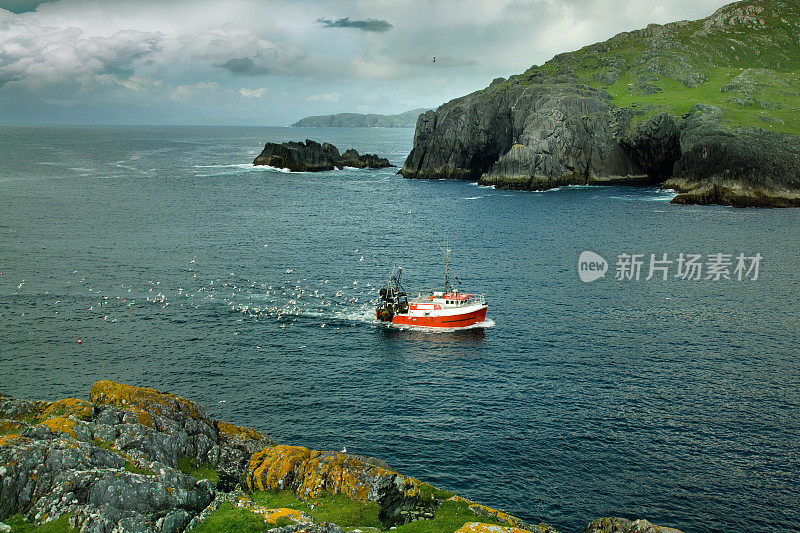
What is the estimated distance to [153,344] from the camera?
6216 cm

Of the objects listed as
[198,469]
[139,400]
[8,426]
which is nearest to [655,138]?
[139,400]

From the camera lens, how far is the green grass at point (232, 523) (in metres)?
24.6

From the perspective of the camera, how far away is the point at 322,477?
2998 centimetres

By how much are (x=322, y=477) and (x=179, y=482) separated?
276 inches

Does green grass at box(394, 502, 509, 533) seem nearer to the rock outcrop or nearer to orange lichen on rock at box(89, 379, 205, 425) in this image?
→ the rock outcrop

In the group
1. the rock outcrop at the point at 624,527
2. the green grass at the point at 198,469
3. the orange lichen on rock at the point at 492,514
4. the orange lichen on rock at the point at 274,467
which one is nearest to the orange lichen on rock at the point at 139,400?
the green grass at the point at 198,469

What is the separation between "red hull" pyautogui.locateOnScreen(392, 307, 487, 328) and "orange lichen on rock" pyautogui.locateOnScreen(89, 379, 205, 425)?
37.1 m

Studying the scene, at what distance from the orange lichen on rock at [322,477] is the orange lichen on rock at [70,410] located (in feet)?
30.1

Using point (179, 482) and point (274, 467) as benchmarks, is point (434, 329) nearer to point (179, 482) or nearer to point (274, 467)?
point (274, 467)

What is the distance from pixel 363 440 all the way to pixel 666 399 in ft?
87.3

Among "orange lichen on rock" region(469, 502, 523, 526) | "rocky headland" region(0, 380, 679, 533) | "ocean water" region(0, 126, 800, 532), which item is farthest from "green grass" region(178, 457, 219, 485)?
"ocean water" region(0, 126, 800, 532)

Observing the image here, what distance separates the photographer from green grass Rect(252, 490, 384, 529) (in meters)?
27.6

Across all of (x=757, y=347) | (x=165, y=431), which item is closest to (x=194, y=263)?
(x=165, y=431)

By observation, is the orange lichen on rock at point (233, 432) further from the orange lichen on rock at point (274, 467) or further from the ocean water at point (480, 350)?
the ocean water at point (480, 350)
